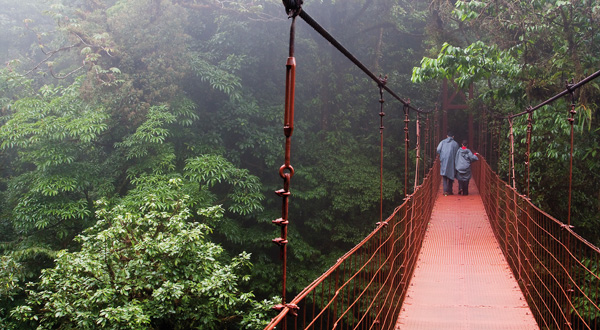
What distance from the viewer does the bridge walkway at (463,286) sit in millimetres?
2527

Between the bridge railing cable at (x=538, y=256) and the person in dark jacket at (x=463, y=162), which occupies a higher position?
the person in dark jacket at (x=463, y=162)

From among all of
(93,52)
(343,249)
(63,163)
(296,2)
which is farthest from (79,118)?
(296,2)

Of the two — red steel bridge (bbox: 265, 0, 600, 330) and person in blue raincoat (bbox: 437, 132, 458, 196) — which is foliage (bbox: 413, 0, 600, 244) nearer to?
person in blue raincoat (bbox: 437, 132, 458, 196)

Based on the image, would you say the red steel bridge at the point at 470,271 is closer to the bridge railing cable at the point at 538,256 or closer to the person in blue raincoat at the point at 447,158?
the bridge railing cable at the point at 538,256

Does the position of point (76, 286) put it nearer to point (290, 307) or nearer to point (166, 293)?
point (166, 293)

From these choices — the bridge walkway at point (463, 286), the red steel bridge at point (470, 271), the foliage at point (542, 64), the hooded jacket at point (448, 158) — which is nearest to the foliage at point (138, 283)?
the red steel bridge at point (470, 271)

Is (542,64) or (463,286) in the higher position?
(542,64)

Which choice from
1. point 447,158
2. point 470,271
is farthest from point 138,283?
point 447,158

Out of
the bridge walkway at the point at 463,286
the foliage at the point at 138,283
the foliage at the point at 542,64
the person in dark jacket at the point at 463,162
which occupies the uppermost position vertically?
the foliage at the point at 542,64

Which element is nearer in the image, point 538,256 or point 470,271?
point 538,256

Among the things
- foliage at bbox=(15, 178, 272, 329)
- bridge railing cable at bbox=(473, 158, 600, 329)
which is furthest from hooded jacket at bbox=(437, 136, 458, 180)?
foliage at bbox=(15, 178, 272, 329)

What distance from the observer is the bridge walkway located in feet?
8.29

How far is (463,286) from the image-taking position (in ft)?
10.1

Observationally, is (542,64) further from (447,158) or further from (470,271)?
(470,271)
